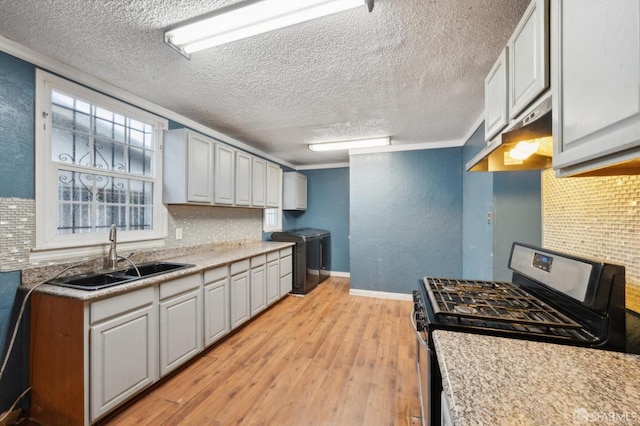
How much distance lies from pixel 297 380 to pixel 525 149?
219cm

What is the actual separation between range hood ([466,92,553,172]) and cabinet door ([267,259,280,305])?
2.67 meters

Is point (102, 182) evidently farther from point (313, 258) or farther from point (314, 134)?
point (313, 258)

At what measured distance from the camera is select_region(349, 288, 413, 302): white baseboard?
3811 millimetres

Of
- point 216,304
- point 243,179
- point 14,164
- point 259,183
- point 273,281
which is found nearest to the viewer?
point 14,164

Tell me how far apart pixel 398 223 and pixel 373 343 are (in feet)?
6.22

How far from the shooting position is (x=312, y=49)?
1.60 meters

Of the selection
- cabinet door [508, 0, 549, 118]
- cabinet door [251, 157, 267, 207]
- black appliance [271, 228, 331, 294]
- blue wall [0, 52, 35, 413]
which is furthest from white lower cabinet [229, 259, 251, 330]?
cabinet door [508, 0, 549, 118]

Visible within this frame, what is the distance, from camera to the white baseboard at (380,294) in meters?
3.81

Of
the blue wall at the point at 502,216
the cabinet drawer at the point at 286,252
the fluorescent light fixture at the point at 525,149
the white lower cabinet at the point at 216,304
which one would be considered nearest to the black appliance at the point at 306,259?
the cabinet drawer at the point at 286,252

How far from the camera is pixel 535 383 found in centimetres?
66

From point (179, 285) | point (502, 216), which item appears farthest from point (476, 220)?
point (179, 285)

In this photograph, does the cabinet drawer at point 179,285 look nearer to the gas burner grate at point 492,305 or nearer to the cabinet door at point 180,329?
the cabinet door at point 180,329

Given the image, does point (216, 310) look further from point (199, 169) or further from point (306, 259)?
point (306, 259)

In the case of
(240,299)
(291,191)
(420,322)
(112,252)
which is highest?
(291,191)
